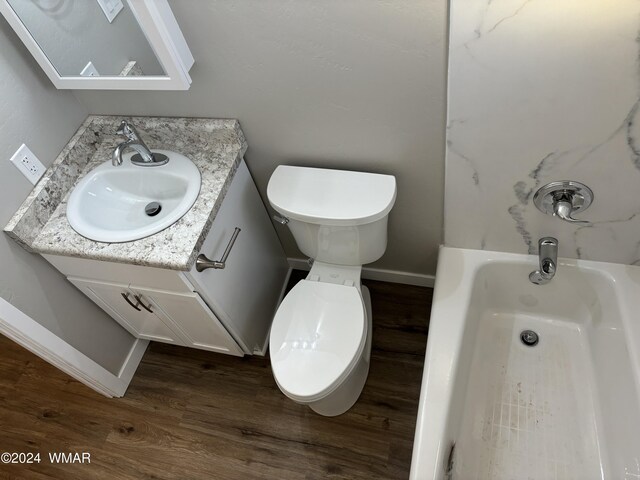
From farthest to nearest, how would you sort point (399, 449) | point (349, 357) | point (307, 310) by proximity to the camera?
point (399, 449) < point (307, 310) < point (349, 357)

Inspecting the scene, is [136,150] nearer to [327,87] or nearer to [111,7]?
[111,7]

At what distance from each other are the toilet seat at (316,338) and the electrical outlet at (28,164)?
0.89m

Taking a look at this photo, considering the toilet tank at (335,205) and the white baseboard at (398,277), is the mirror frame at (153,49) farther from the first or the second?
the white baseboard at (398,277)

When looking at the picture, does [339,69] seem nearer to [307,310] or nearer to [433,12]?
[433,12]

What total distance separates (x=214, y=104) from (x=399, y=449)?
52.7 inches

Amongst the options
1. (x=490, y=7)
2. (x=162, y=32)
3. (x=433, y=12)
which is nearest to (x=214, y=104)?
(x=162, y=32)

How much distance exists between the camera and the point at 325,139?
1447mm

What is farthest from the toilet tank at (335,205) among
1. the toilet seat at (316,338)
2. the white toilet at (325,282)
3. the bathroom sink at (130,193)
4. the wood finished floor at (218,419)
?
the wood finished floor at (218,419)

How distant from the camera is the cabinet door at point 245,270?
56.7 inches

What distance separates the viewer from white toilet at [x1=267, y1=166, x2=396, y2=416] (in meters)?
1.38

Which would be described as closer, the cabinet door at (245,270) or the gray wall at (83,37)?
the gray wall at (83,37)

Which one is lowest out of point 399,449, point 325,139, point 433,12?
point 399,449

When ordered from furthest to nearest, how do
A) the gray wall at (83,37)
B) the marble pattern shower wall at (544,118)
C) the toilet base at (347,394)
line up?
1. the toilet base at (347,394)
2. the gray wall at (83,37)
3. the marble pattern shower wall at (544,118)

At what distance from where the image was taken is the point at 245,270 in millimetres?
1661
